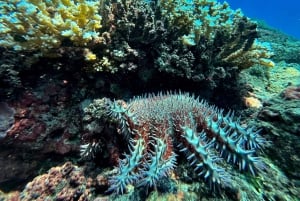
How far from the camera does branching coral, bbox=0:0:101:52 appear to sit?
252 centimetres

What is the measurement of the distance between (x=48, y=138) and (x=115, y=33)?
167 cm

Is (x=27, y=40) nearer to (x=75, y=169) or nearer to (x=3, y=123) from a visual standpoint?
(x=3, y=123)

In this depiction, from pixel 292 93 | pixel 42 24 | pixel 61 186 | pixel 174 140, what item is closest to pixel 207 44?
pixel 292 93

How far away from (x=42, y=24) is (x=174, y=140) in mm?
2074

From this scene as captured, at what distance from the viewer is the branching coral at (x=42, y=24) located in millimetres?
2521

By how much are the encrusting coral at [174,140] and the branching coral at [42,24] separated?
94 centimetres

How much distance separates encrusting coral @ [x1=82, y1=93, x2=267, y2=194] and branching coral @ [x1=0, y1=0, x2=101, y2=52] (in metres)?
0.94

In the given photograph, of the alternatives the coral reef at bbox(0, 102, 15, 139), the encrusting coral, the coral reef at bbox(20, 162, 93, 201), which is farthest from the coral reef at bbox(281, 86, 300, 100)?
the coral reef at bbox(0, 102, 15, 139)

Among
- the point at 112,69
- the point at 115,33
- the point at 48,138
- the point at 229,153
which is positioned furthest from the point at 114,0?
the point at 229,153

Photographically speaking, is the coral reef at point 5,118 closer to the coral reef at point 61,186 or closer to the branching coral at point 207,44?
the coral reef at point 61,186

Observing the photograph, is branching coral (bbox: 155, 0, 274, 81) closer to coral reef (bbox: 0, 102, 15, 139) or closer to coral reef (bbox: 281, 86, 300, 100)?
coral reef (bbox: 281, 86, 300, 100)

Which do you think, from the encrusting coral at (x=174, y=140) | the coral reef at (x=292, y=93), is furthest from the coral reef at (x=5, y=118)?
the coral reef at (x=292, y=93)

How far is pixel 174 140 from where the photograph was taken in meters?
2.22

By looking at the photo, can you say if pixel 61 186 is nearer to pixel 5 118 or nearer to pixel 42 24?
pixel 5 118
